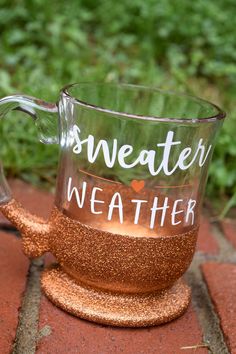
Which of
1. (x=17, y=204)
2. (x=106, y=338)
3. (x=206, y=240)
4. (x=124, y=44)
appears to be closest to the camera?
(x=106, y=338)

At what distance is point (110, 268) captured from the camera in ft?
3.11

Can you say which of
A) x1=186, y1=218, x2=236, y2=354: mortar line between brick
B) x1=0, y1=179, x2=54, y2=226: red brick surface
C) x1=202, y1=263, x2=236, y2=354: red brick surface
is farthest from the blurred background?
x1=202, y1=263, x2=236, y2=354: red brick surface

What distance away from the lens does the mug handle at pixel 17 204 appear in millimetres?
985

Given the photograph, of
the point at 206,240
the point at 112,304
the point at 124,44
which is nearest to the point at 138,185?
the point at 112,304

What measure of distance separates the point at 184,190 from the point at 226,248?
407 millimetres

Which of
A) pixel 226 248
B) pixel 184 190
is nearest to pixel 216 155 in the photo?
pixel 226 248

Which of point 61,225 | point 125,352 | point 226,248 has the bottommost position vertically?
point 226,248

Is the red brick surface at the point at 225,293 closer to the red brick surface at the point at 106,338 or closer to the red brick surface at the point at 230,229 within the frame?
the red brick surface at the point at 106,338

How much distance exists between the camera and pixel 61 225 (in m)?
0.99

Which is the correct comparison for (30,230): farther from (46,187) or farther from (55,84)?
(55,84)

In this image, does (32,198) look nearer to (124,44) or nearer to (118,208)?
(118,208)

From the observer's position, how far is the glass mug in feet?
3.06

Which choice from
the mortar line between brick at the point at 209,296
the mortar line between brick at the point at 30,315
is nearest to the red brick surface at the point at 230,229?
the mortar line between brick at the point at 209,296

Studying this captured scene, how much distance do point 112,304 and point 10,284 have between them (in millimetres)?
185
